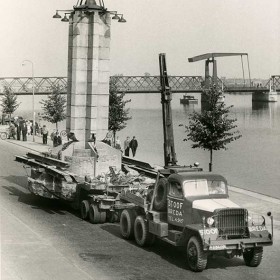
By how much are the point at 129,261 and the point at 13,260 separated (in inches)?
112

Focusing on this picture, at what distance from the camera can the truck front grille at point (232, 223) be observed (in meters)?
13.7

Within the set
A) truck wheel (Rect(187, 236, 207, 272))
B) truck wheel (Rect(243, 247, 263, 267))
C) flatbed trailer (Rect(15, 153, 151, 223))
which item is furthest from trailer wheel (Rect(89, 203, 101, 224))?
truck wheel (Rect(243, 247, 263, 267))

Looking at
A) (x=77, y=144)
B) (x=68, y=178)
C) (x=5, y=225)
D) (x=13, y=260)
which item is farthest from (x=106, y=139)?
(x=13, y=260)

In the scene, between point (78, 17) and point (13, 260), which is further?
point (78, 17)

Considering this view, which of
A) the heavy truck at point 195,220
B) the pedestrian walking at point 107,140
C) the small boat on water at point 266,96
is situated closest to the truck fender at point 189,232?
the heavy truck at point 195,220

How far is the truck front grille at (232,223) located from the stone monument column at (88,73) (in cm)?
1042

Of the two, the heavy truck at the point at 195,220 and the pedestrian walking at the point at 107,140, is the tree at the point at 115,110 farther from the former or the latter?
the heavy truck at the point at 195,220

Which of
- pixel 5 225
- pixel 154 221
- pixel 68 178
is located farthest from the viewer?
pixel 68 178

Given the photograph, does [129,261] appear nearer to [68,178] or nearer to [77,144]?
[68,178]

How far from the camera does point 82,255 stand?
48.7 feet

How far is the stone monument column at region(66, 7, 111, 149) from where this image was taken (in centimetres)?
2242

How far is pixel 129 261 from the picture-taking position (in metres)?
14.4

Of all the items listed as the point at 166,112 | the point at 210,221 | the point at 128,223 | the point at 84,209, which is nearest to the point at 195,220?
the point at 210,221

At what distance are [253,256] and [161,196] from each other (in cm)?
311
